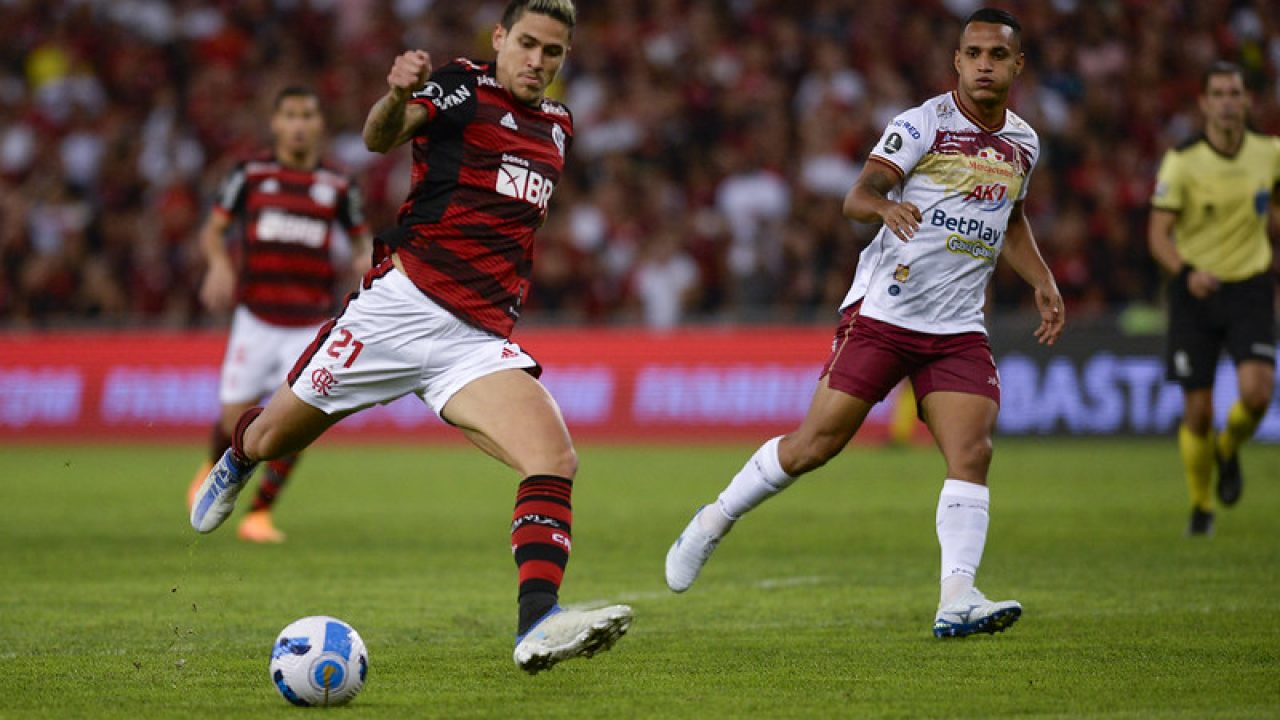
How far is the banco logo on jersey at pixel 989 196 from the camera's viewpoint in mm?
7078

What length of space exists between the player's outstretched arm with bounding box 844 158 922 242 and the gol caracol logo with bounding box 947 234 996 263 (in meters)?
0.35

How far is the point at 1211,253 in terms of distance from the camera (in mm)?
10914

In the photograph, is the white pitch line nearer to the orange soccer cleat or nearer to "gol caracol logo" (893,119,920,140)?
"gol caracol logo" (893,119,920,140)

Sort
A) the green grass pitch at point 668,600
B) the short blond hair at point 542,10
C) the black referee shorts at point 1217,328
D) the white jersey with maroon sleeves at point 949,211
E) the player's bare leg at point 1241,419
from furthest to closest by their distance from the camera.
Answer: the black referee shorts at point 1217,328 → the player's bare leg at point 1241,419 → the white jersey with maroon sleeves at point 949,211 → the short blond hair at point 542,10 → the green grass pitch at point 668,600

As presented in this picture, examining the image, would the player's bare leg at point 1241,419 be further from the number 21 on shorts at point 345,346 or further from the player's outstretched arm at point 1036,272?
the number 21 on shorts at point 345,346

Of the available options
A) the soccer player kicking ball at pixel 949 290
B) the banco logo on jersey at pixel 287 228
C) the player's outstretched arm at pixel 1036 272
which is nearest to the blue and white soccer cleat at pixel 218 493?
the soccer player kicking ball at pixel 949 290

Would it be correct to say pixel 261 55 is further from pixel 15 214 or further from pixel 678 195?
pixel 678 195

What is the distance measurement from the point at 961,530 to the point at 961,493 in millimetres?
149

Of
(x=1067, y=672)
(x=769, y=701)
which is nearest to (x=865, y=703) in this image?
(x=769, y=701)

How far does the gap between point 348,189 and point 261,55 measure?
14.0m

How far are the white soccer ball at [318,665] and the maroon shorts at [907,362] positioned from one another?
254 centimetres

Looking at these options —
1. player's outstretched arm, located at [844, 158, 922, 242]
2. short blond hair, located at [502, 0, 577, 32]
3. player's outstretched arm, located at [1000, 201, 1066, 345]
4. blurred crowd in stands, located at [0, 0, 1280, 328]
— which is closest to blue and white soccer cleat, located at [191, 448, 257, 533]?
short blond hair, located at [502, 0, 577, 32]

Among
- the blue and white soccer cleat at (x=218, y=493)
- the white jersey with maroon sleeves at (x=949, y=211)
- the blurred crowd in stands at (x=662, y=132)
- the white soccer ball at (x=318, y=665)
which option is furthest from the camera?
the blurred crowd in stands at (x=662, y=132)

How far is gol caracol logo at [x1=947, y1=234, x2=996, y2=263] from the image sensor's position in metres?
7.10
